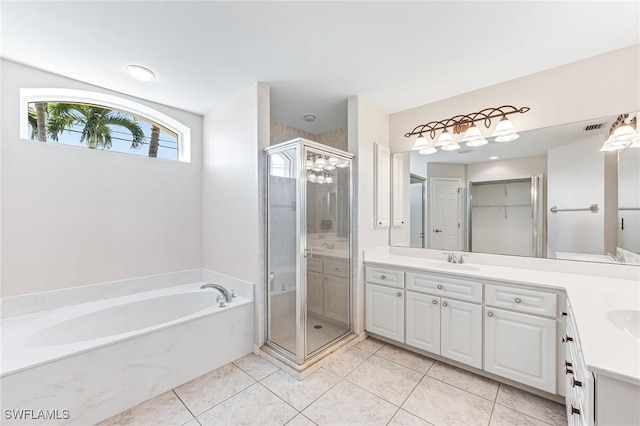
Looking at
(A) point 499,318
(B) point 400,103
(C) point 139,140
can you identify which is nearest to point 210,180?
(C) point 139,140

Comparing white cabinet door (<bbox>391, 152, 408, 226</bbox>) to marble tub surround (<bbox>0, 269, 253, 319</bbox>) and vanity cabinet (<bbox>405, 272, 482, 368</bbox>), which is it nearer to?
vanity cabinet (<bbox>405, 272, 482, 368</bbox>)

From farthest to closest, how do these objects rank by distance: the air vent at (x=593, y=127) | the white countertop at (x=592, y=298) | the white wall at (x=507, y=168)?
the white wall at (x=507, y=168) < the air vent at (x=593, y=127) < the white countertop at (x=592, y=298)

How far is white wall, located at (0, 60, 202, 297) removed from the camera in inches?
81.6

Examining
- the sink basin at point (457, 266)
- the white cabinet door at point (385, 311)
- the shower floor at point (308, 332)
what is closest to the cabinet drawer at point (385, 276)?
the white cabinet door at point (385, 311)

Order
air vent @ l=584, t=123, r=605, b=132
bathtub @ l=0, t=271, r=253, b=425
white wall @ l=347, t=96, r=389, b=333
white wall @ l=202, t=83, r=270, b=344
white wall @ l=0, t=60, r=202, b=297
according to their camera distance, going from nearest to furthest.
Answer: bathtub @ l=0, t=271, r=253, b=425 → air vent @ l=584, t=123, r=605, b=132 → white wall @ l=0, t=60, r=202, b=297 → white wall @ l=202, t=83, r=270, b=344 → white wall @ l=347, t=96, r=389, b=333

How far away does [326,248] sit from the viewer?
2.63 meters

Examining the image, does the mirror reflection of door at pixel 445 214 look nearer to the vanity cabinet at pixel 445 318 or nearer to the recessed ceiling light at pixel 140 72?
the vanity cabinet at pixel 445 318

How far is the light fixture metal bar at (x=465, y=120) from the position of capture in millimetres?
2271

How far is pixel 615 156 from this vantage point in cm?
188

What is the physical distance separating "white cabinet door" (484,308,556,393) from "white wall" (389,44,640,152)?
1631 millimetres

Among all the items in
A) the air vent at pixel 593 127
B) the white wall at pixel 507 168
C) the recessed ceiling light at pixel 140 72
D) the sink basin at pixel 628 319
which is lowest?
the sink basin at pixel 628 319

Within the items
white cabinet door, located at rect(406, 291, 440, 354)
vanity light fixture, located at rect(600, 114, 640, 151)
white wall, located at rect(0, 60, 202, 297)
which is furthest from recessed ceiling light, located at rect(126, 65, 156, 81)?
vanity light fixture, located at rect(600, 114, 640, 151)

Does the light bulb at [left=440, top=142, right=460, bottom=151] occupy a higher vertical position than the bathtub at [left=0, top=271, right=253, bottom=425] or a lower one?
higher

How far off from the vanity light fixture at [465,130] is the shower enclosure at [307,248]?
88cm
